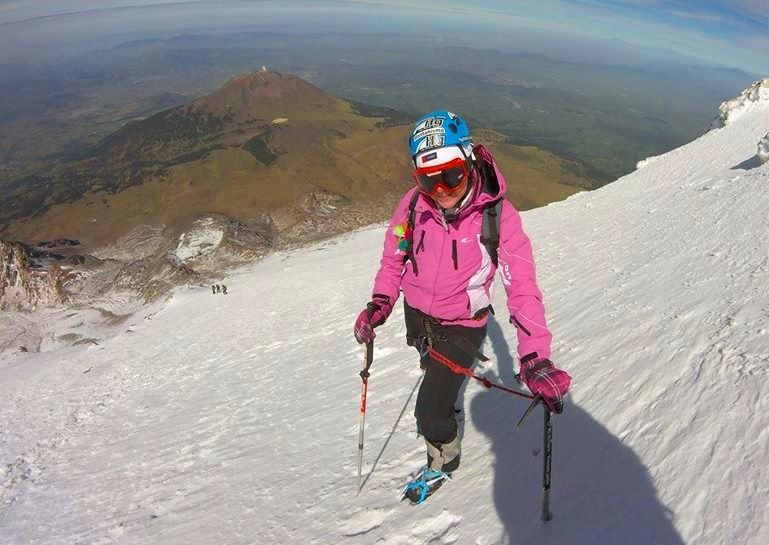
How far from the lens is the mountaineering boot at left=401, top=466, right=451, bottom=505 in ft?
15.6

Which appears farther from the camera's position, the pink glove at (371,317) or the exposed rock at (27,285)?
the exposed rock at (27,285)

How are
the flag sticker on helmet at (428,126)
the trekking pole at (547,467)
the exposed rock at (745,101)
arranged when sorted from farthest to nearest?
the exposed rock at (745,101) < the flag sticker on helmet at (428,126) < the trekking pole at (547,467)

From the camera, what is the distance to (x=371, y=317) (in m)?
4.80

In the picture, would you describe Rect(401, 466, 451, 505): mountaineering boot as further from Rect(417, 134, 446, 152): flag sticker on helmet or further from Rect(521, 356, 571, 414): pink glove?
Rect(417, 134, 446, 152): flag sticker on helmet

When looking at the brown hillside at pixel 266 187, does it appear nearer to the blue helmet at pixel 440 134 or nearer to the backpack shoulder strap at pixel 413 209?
the backpack shoulder strap at pixel 413 209

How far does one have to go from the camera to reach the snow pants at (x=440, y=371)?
4328 millimetres

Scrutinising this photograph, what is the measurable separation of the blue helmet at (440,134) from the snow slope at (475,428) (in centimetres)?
317

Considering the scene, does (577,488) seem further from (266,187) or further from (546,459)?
(266,187)

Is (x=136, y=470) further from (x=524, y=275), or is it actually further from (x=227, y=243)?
(x=227, y=243)

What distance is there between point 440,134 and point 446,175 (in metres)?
0.37

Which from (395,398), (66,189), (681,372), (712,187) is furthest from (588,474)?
(66,189)

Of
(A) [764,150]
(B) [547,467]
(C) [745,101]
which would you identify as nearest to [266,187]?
(C) [745,101]

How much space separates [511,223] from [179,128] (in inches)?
5985

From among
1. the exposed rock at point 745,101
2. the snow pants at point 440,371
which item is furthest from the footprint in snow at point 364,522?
the exposed rock at point 745,101
